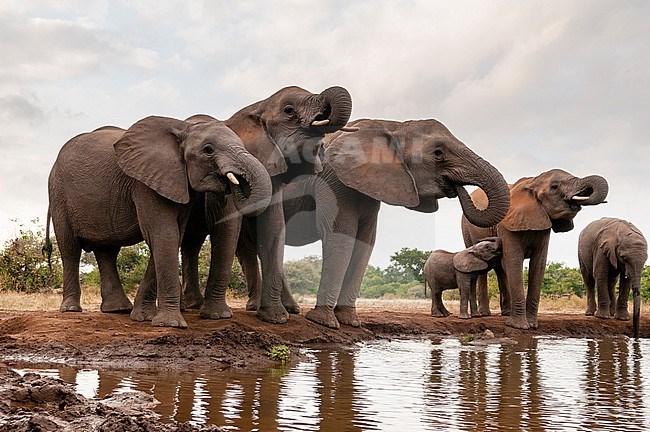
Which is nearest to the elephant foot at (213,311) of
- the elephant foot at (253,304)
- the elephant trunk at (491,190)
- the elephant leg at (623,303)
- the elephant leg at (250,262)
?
the elephant leg at (250,262)

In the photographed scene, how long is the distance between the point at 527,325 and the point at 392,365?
6.12 metres

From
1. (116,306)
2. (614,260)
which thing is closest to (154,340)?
(116,306)

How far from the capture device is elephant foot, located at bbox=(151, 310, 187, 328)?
29.4 ft

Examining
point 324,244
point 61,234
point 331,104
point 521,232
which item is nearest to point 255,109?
point 331,104

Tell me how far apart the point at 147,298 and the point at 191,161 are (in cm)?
185

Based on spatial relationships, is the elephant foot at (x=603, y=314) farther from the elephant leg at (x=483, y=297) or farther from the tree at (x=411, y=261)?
the tree at (x=411, y=261)

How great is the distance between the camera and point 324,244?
36.0 ft

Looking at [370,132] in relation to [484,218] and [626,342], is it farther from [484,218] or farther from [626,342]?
[626,342]

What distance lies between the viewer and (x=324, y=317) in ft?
35.2

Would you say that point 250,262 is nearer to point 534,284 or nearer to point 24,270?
point 534,284

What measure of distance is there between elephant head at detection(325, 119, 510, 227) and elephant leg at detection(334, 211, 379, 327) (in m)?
0.79

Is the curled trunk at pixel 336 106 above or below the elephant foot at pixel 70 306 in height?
above

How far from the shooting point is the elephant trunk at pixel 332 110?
379 inches

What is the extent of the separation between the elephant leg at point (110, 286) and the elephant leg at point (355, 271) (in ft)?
9.29
